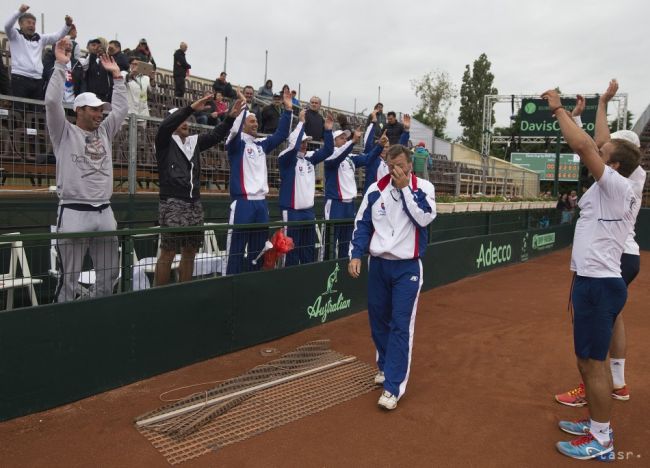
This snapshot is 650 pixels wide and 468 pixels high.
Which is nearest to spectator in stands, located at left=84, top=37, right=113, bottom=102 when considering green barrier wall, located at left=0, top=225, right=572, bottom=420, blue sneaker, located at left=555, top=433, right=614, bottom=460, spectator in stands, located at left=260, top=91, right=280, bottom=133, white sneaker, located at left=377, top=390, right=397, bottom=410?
→ spectator in stands, located at left=260, top=91, right=280, bottom=133

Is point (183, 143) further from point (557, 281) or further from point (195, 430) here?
point (557, 281)

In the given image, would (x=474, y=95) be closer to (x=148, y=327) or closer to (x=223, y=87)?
(x=223, y=87)

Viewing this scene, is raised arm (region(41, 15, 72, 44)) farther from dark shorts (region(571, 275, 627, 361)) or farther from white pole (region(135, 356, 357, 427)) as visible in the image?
dark shorts (region(571, 275, 627, 361))

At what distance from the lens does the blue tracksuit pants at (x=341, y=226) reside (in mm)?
7289

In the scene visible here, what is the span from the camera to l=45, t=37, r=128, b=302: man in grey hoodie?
13.9 feet

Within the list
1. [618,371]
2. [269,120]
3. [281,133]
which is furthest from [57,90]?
[269,120]

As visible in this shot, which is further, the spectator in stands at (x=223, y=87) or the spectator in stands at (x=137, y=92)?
the spectator in stands at (x=223, y=87)

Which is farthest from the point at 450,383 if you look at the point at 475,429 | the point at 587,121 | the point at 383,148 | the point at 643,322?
the point at 587,121

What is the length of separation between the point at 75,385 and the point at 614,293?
13.0 ft

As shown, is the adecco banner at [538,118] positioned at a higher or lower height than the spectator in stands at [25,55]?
higher

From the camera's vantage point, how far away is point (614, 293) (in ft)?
11.2

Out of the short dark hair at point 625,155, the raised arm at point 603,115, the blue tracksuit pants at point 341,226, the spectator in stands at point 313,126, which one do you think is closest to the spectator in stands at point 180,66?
the spectator in stands at point 313,126

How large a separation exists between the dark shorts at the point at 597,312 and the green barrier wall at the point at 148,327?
3267mm

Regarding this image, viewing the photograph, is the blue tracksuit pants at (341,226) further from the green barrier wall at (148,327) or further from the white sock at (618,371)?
the white sock at (618,371)
